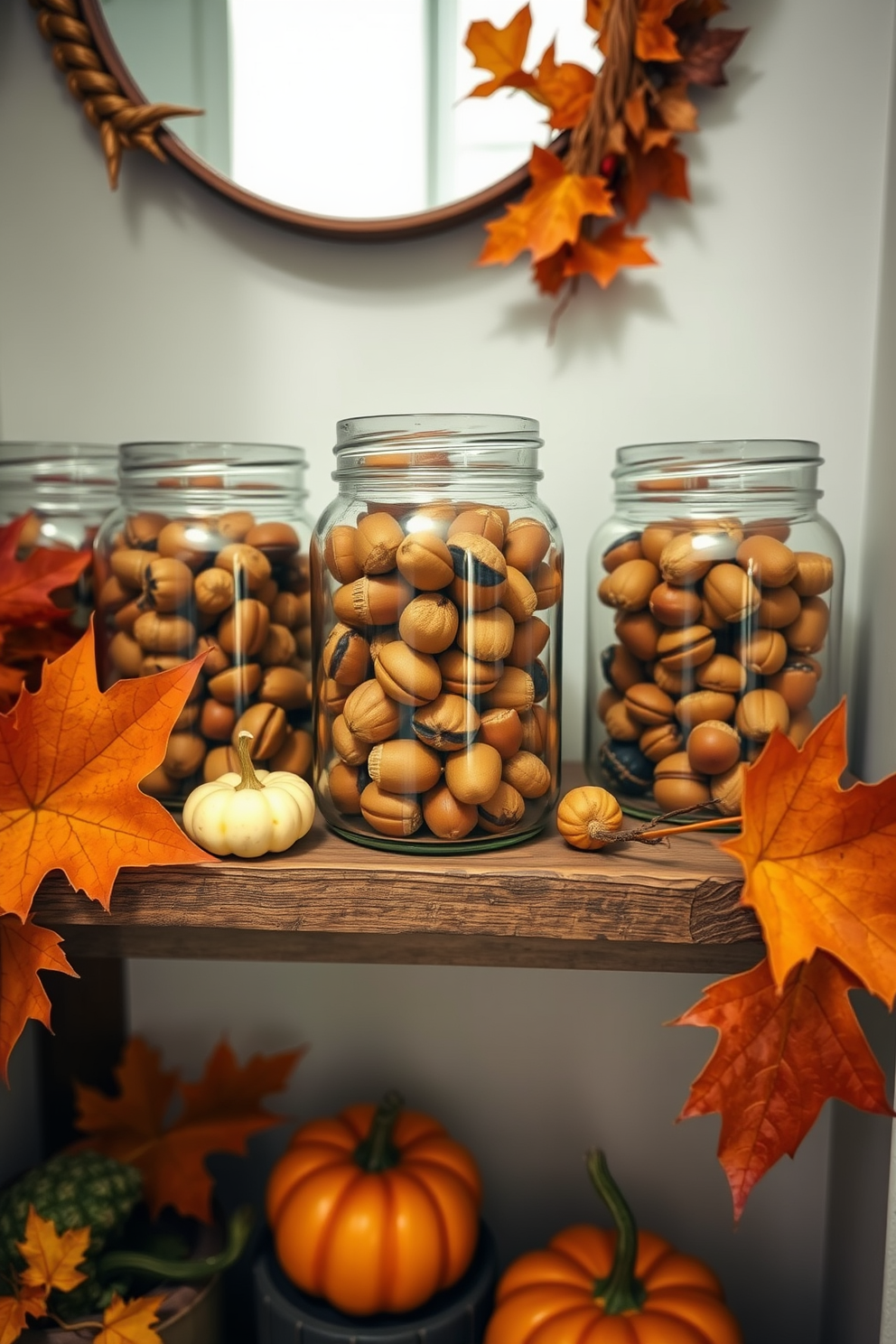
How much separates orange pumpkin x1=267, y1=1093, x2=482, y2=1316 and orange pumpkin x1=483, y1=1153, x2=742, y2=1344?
58 mm

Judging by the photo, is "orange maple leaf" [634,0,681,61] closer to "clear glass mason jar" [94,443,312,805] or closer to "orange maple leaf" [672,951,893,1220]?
"clear glass mason jar" [94,443,312,805]

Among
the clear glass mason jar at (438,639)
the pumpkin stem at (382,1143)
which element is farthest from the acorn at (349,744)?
the pumpkin stem at (382,1143)

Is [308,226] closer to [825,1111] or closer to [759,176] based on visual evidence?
[759,176]

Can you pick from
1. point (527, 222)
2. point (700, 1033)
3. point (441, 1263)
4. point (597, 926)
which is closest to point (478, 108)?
point (527, 222)

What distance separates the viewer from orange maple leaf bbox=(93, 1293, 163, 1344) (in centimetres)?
68

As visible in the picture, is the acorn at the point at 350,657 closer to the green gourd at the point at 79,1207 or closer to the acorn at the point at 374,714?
the acorn at the point at 374,714

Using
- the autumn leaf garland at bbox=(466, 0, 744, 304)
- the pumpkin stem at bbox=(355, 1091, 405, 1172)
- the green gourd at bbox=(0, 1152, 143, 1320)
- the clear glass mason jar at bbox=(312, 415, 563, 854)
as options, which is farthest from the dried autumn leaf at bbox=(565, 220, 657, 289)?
the green gourd at bbox=(0, 1152, 143, 1320)

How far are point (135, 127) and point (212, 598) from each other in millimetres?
427

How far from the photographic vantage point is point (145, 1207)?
2.73 feet

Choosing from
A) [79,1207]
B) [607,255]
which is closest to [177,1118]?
[79,1207]

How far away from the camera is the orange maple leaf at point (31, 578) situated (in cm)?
69

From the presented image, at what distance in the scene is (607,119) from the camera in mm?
755

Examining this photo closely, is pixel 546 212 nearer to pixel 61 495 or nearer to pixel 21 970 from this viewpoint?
pixel 61 495

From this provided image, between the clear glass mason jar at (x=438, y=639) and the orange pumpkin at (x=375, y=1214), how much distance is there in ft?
1.08
